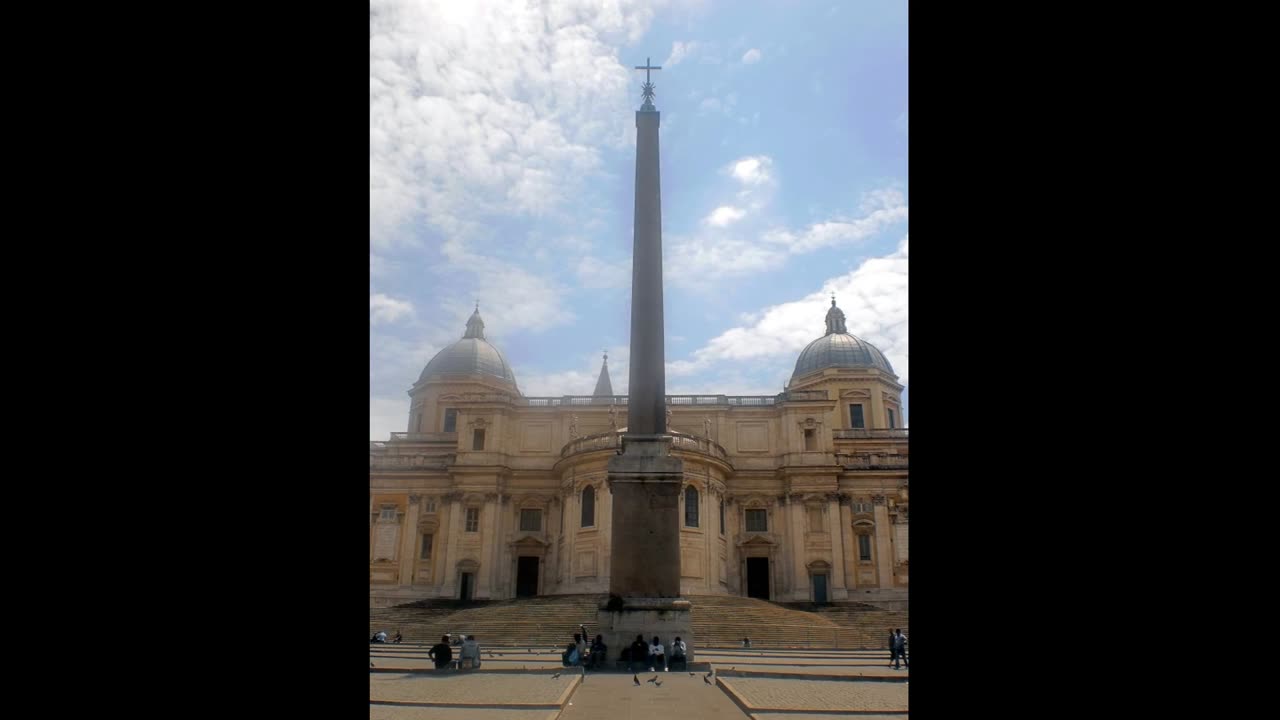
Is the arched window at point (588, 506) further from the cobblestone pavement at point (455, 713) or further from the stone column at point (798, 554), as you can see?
the cobblestone pavement at point (455, 713)

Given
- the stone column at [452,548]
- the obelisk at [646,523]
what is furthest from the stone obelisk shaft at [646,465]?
the stone column at [452,548]

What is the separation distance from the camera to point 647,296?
18.8m

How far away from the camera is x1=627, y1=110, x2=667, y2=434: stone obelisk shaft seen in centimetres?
1788

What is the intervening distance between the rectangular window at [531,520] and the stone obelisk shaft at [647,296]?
96.8ft

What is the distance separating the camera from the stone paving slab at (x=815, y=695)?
36.1 feet

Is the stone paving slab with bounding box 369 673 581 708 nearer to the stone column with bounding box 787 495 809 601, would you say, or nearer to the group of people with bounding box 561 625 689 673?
the group of people with bounding box 561 625 689 673

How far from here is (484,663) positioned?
62.3 ft

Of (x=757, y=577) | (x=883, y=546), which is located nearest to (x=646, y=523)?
(x=757, y=577)

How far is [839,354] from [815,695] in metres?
49.4

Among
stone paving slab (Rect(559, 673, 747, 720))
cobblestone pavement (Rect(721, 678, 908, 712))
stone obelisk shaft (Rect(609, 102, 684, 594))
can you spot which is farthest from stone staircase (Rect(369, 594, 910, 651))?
stone paving slab (Rect(559, 673, 747, 720))

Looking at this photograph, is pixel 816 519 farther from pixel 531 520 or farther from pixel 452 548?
pixel 452 548
